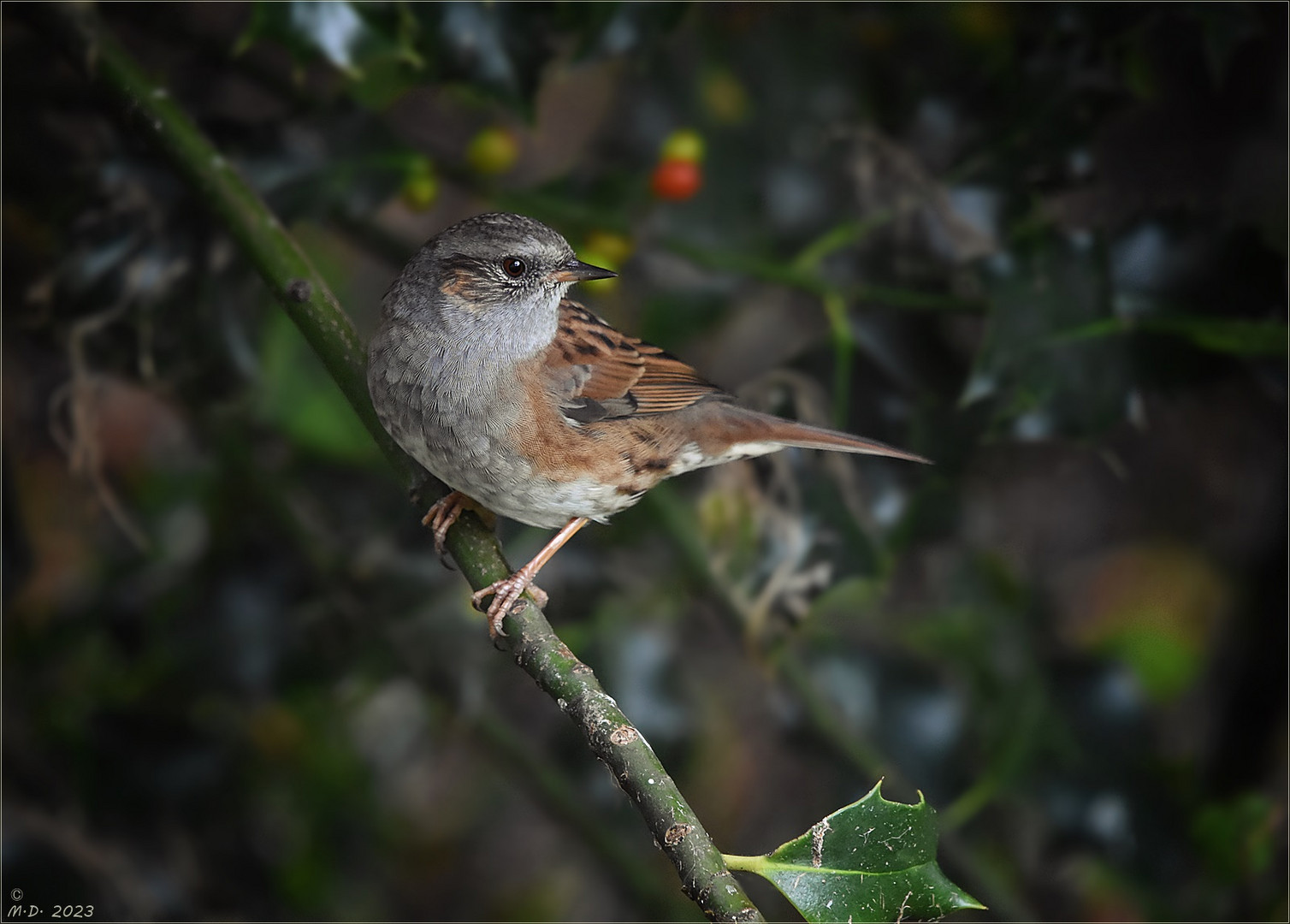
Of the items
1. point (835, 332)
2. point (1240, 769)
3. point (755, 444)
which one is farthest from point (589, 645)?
point (1240, 769)

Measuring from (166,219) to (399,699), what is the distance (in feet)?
5.53

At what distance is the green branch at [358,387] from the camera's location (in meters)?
1.60

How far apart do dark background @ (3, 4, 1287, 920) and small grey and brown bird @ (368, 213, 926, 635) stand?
457mm

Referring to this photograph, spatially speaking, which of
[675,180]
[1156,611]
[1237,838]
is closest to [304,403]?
[675,180]

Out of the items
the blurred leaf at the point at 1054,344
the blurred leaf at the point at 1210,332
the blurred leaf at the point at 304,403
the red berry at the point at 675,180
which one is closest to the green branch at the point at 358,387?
the blurred leaf at the point at 304,403

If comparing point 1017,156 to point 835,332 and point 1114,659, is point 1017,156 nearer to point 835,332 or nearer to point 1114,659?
point 835,332

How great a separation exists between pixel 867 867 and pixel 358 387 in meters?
1.35

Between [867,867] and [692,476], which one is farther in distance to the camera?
[692,476]

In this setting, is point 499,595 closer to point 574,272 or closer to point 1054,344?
point 574,272

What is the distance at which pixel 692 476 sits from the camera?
11.1 feet

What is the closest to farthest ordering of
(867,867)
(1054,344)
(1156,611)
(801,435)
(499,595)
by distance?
(867,867) < (499,595) < (801,435) < (1054,344) < (1156,611)

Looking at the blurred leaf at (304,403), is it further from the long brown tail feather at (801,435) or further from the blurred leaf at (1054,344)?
the blurred leaf at (1054,344)

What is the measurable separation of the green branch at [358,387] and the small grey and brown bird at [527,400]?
7 centimetres

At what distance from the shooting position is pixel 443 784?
448 centimetres
